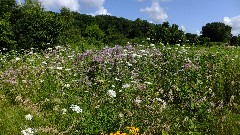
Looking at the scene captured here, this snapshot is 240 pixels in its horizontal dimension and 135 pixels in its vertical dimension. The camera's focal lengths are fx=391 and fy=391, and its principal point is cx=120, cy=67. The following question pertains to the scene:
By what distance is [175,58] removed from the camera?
1052 cm

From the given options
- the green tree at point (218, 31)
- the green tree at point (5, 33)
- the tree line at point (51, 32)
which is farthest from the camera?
the green tree at point (218, 31)

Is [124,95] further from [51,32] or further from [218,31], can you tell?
[218,31]

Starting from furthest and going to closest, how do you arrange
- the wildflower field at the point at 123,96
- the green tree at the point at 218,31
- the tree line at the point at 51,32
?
the green tree at the point at 218,31
the tree line at the point at 51,32
the wildflower field at the point at 123,96

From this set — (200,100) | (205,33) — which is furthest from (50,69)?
(205,33)

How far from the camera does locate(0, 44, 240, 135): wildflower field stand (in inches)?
244

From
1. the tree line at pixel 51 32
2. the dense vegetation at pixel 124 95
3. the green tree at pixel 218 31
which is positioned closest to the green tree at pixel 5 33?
the tree line at pixel 51 32

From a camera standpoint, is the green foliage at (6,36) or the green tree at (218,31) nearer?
the green foliage at (6,36)

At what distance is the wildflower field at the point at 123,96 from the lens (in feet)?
20.3

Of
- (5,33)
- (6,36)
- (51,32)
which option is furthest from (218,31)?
(51,32)

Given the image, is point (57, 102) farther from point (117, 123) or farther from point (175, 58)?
point (175, 58)

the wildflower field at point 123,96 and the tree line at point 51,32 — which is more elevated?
the tree line at point 51,32

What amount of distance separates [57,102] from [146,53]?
4.23 metres

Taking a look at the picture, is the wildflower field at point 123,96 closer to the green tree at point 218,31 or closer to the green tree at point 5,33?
the green tree at point 5,33

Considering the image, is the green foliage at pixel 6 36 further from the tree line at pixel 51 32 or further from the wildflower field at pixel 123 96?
the wildflower field at pixel 123 96
